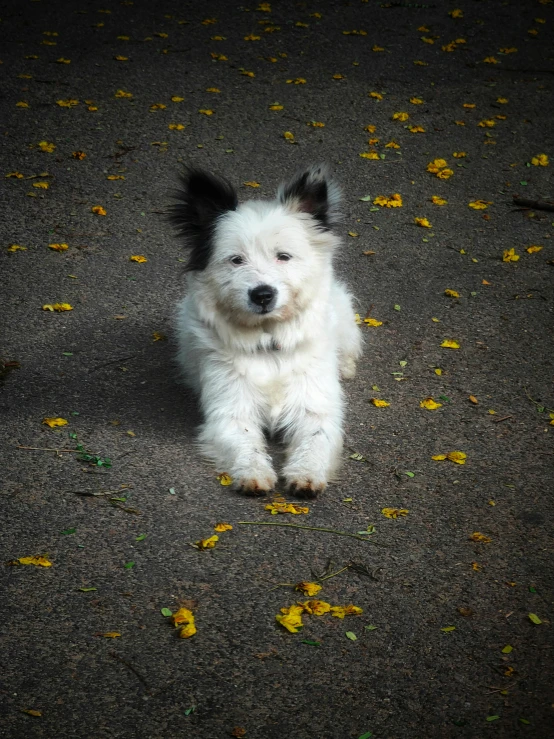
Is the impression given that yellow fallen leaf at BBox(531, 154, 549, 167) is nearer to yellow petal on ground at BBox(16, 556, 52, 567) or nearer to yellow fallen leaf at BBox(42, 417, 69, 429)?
yellow fallen leaf at BBox(42, 417, 69, 429)

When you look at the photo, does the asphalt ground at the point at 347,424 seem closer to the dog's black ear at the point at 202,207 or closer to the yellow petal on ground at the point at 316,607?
the yellow petal on ground at the point at 316,607

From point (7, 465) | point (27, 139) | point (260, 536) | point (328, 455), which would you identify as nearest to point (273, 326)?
point (328, 455)

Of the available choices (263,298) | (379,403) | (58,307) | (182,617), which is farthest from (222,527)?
(58,307)

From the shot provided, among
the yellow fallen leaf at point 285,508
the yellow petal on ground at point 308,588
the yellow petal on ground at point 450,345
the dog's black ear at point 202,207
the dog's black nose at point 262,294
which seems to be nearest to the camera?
the yellow petal on ground at point 308,588

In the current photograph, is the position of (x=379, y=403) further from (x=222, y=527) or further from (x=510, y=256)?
(x=510, y=256)

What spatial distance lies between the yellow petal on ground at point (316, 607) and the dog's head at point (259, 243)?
1.55 meters

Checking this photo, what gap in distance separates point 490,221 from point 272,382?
4.03 metres

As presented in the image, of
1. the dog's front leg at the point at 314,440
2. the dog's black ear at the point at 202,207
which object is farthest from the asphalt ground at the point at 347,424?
the dog's black ear at the point at 202,207

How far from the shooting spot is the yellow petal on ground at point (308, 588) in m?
3.66

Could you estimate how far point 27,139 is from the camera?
9.21 m

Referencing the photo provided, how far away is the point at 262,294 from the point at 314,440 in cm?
81

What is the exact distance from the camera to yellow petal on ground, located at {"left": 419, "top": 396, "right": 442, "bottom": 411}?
5.34m

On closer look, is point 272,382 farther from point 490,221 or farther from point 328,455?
point 490,221

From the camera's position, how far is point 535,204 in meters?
8.34
